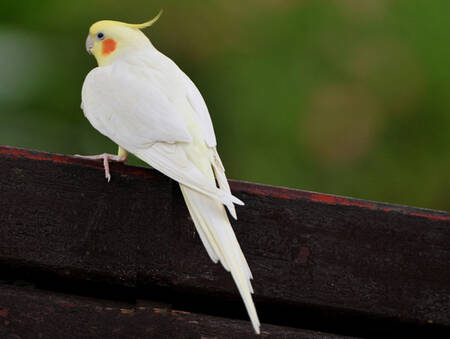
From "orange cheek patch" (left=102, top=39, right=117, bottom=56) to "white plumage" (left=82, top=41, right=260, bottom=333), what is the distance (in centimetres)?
5

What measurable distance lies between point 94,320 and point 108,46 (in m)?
0.41

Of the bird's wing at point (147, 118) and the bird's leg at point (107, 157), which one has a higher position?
the bird's wing at point (147, 118)

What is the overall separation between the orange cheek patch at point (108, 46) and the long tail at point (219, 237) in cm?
31

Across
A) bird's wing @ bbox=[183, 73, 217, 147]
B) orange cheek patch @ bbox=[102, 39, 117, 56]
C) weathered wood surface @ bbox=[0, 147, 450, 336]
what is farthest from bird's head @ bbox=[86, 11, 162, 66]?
weathered wood surface @ bbox=[0, 147, 450, 336]

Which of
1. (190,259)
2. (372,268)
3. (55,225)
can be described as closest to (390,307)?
(372,268)

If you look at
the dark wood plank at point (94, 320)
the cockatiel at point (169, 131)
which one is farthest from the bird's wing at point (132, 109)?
the dark wood plank at point (94, 320)

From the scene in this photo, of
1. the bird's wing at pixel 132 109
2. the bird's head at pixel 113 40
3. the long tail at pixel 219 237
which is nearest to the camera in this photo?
the long tail at pixel 219 237

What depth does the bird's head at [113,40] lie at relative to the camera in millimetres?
816

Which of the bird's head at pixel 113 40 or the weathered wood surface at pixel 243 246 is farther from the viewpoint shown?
the bird's head at pixel 113 40

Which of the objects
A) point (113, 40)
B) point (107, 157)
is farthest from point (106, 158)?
Answer: point (113, 40)

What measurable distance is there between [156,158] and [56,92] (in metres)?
0.98

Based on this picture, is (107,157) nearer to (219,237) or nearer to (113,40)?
(219,237)

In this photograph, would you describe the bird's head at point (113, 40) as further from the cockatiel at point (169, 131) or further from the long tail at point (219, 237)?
the long tail at point (219, 237)

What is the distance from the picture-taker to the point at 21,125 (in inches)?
57.6
